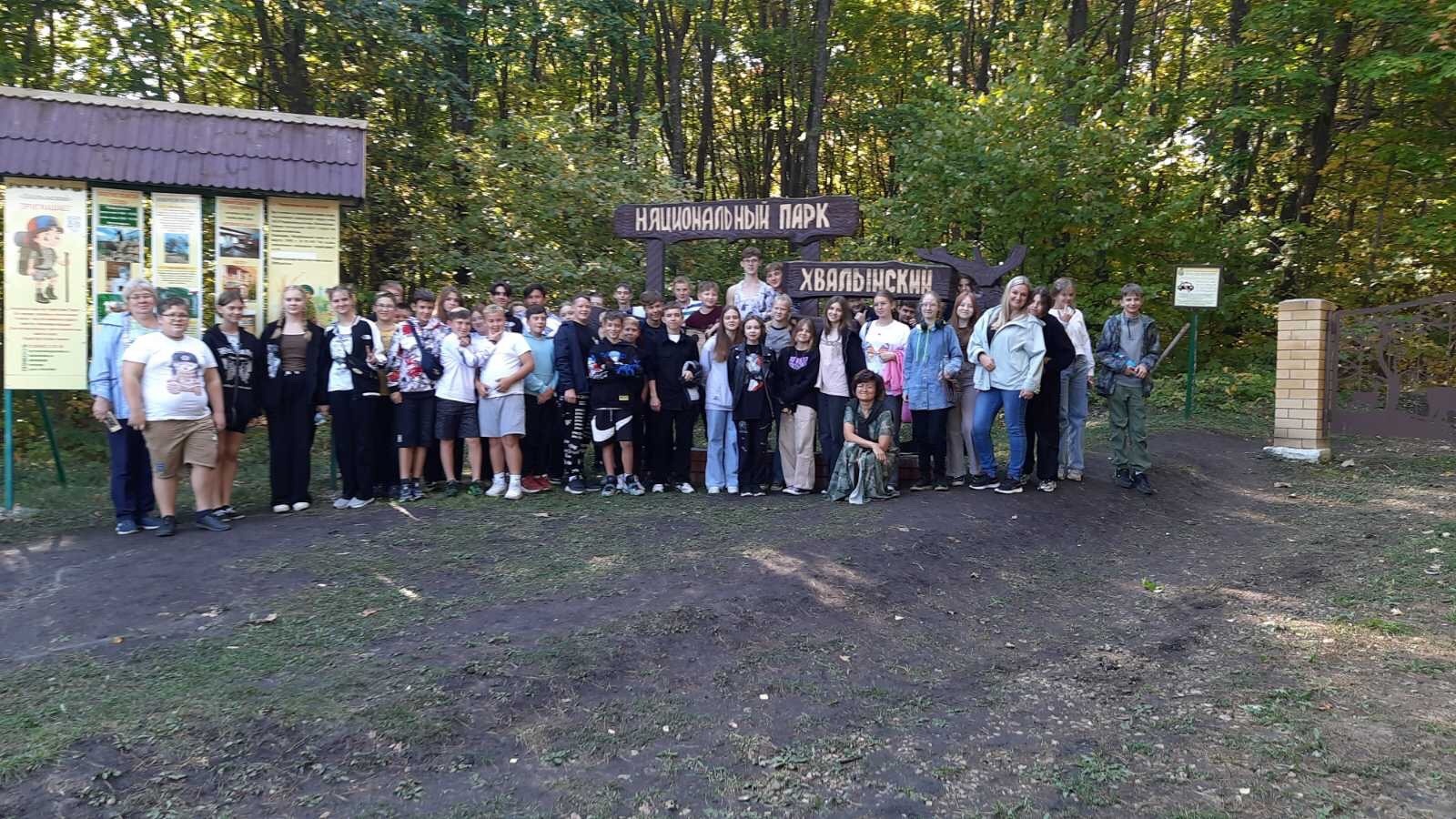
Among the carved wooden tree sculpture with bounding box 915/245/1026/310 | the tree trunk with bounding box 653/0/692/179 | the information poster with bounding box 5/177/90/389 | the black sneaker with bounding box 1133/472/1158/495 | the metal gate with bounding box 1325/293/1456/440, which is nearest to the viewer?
the information poster with bounding box 5/177/90/389

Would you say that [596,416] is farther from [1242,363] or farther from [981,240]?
[1242,363]

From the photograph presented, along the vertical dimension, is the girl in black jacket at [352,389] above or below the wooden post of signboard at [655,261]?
below

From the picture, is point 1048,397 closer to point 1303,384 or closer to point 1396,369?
point 1303,384

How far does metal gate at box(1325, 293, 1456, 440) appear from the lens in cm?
1118

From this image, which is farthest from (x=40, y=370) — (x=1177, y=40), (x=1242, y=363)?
(x=1177, y=40)

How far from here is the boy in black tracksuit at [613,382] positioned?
8.43m

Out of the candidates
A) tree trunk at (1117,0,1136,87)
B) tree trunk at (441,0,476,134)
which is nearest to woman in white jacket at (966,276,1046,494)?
tree trunk at (441,0,476,134)

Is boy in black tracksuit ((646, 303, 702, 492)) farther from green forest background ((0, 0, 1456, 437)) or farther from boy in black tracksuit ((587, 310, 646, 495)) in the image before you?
green forest background ((0, 0, 1456, 437))

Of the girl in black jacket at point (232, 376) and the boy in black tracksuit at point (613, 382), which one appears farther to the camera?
the boy in black tracksuit at point (613, 382)

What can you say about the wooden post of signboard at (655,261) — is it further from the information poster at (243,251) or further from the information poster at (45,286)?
the information poster at (45,286)

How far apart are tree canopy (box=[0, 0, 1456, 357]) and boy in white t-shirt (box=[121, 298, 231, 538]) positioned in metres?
5.92

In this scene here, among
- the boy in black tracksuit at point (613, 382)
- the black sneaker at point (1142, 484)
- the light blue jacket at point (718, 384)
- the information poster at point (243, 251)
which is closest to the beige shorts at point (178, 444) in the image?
the information poster at point (243, 251)

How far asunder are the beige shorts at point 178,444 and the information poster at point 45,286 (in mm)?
1320

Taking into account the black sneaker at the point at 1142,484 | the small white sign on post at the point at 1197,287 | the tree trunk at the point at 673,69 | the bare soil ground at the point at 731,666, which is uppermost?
the tree trunk at the point at 673,69
